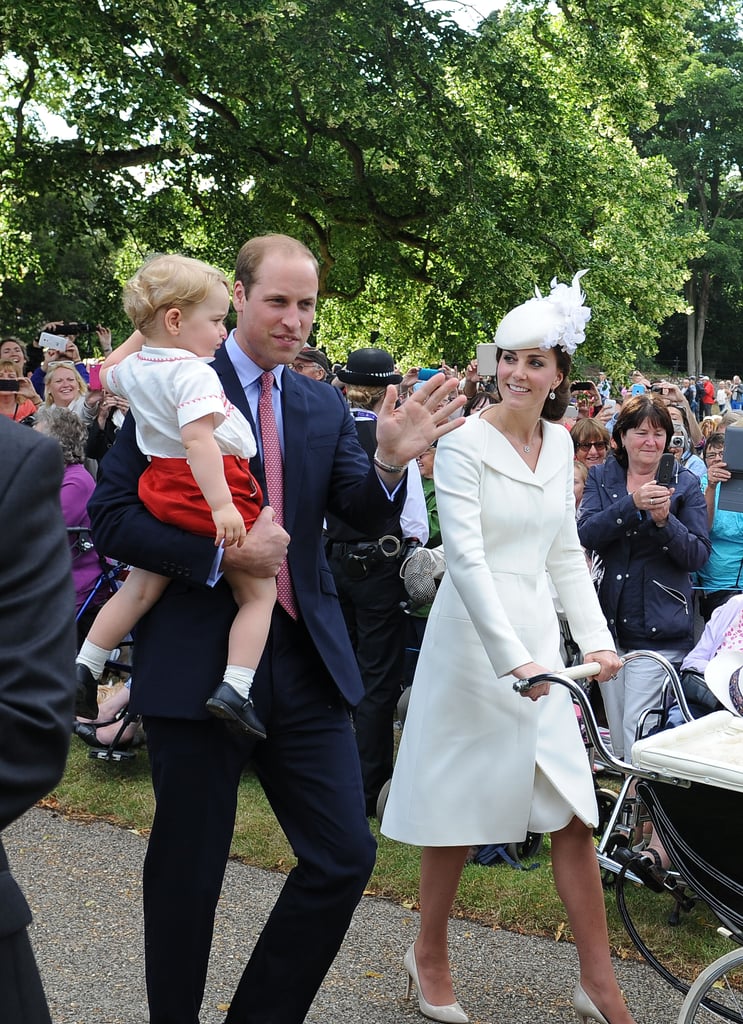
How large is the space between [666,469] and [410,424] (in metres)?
2.72

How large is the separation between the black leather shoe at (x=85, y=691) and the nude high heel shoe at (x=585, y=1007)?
1724 mm

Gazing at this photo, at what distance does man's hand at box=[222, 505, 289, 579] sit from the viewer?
299 centimetres

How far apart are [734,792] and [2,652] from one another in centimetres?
206

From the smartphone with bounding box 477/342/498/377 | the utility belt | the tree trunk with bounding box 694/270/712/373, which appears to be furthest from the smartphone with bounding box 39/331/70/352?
the tree trunk with bounding box 694/270/712/373

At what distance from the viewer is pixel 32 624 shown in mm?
1404

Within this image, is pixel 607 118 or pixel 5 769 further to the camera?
pixel 607 118

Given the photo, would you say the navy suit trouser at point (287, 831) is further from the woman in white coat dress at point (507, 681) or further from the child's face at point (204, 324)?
the child's face at point (204, 324)

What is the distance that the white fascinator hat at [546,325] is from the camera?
370 centimetres

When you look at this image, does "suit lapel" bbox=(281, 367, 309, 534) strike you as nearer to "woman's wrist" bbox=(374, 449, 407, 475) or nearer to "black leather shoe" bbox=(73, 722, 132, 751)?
"woman's wrist" bbox=(374, 449, 407, 475)

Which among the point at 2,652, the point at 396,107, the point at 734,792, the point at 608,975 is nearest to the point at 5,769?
the point at 2,652

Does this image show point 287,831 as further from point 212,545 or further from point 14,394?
point 14,394

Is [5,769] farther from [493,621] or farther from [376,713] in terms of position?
[376,713]

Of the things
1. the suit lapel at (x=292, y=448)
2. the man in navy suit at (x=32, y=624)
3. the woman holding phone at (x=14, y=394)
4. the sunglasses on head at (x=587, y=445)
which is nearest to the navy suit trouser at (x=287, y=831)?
the suit lapel at (x=292, y=448)

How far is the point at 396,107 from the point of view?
14.7 meters
